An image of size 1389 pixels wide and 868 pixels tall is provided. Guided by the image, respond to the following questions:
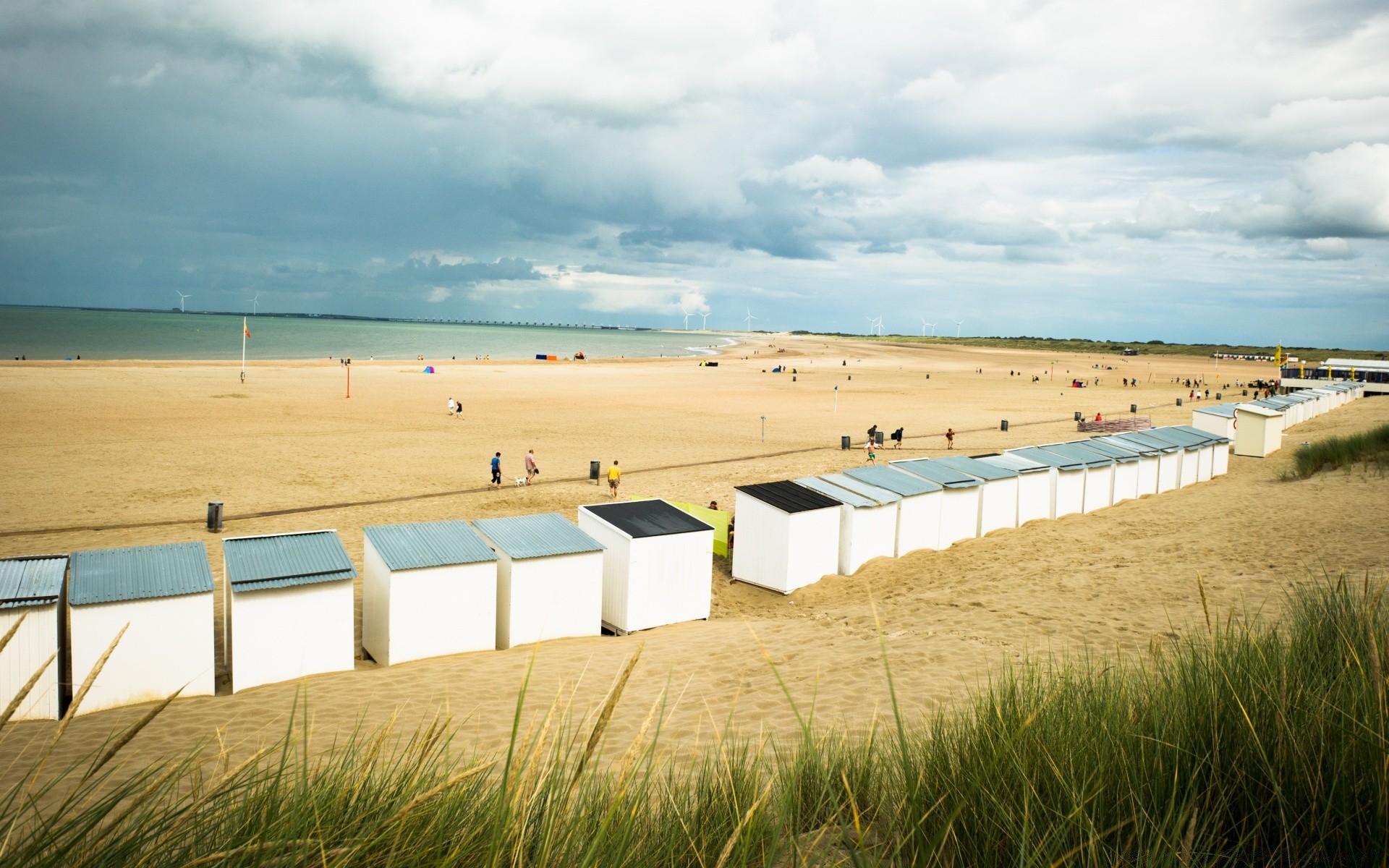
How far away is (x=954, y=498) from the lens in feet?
58.3

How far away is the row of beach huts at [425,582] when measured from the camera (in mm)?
9578

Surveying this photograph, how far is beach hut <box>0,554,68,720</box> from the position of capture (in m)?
8.87

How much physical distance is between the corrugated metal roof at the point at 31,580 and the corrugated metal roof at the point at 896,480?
13246 millimetres

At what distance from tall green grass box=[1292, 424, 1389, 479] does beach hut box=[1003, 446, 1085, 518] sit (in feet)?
22.7

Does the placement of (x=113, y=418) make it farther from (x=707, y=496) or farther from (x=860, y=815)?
(x=860, y=815)

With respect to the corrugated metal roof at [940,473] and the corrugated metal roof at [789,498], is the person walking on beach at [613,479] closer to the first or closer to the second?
the corrugated metal roof at [789,498]

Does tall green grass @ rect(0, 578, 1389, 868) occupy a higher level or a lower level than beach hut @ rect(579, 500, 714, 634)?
higher

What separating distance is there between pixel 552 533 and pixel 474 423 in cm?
2670

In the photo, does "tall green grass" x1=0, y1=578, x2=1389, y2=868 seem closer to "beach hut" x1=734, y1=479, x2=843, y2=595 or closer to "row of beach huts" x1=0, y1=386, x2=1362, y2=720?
"row of beach huts" x1=0, y1=386, x2=1362, y2=720

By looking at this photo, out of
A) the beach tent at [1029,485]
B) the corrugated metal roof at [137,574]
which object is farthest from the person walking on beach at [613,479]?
the corrugated metal roof at [137,574]

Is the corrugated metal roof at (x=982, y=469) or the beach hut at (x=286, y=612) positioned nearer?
the beach hut at (x=286, y=612)

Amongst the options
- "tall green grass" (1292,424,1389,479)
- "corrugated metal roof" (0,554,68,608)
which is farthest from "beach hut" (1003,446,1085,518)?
"corrugated metal roof" (0,554,68,608)

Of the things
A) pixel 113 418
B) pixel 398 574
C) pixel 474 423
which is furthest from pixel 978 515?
pixel 113 418

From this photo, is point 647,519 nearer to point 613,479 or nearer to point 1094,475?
point 613,479
